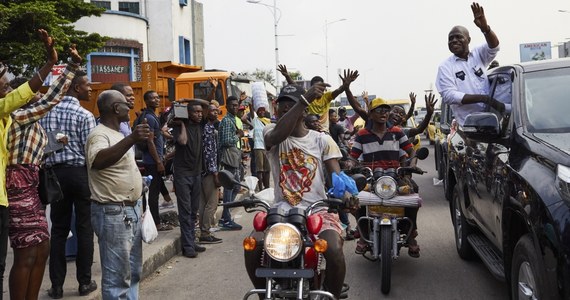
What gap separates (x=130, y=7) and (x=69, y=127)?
26910 mm

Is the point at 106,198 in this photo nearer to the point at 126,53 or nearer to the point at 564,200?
the point at 564,200

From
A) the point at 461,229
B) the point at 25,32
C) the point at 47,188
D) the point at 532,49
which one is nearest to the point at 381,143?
the point at 461,229

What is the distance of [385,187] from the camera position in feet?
20.1

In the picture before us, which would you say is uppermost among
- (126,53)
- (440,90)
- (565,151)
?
(126,53)

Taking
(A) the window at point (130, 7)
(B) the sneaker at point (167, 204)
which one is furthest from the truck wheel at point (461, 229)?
(A) the window at point (130, 7)

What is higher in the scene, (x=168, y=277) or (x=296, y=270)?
(x=296, y=270)

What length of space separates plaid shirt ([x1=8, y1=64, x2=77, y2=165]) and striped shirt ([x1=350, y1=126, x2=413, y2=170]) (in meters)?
3.30

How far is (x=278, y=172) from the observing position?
14.6 ft

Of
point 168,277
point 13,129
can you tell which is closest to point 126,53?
point 168,277

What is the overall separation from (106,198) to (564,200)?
9.76 ft

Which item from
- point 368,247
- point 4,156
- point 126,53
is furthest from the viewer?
point 126,53

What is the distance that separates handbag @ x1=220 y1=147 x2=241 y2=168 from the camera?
9.52m

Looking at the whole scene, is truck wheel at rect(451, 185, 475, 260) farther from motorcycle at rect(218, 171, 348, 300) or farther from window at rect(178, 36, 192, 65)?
window at rect(178, 36, 192, 65)

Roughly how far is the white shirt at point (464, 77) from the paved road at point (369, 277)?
1578 mm
